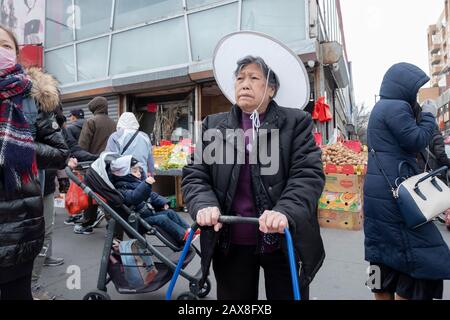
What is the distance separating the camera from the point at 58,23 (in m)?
11.1

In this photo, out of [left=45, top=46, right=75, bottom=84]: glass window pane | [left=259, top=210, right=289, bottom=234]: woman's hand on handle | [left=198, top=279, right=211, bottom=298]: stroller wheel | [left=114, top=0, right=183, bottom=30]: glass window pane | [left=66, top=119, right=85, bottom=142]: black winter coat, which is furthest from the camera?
[left=45, top=46, right=75, bottom=84]: glass window pane

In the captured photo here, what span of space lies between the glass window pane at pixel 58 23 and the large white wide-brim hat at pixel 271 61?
10963 mm

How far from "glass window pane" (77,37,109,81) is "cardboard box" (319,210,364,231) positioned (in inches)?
324

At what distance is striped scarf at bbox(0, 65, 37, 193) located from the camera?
1625 mm

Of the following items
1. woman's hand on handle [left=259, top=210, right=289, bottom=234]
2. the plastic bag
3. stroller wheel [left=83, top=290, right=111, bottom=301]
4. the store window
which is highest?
the store window

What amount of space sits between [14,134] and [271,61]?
148 centimetres

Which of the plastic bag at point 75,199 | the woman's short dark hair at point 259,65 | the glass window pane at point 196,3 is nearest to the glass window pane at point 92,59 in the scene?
the glass window pane at point 196,3

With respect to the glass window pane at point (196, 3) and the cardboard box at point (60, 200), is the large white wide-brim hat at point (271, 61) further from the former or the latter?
the glass window pane at point (196, 3)

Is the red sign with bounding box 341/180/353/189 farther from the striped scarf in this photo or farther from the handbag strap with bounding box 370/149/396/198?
the striped scarf

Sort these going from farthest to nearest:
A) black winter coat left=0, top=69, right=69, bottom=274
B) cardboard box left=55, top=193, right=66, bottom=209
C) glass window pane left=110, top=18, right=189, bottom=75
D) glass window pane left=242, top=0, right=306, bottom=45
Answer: glass window pane left=110, top=18, right=189, bottom=75, glass window pane left=242, top=0, right=306, bottom=45, cardboard box left=55, top=193, right=66, bottom=209, black winter coat left=0, top=69, right=69, bottom=274

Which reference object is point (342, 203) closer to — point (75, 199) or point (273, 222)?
point (75, 199)

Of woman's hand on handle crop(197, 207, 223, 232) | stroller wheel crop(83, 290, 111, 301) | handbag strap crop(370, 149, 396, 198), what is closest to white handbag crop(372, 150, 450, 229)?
handbag strap crop(370, 149, 396, 198)

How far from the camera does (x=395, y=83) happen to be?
2.12m
